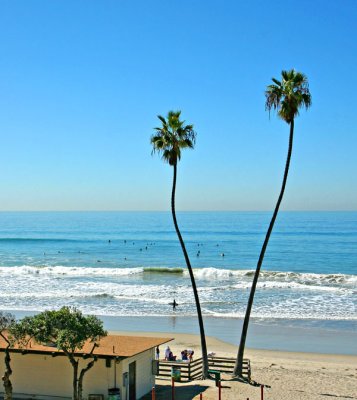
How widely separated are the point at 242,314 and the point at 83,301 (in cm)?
1445

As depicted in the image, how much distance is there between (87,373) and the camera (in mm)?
20031

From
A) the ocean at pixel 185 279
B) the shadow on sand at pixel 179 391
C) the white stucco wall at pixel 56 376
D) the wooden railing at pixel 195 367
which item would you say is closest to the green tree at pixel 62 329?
the white stucco wall at pixel 56 376

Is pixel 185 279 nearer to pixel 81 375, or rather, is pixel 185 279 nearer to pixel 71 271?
pixel 71 271

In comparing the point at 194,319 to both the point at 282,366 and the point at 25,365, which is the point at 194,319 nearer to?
the point at 282,366

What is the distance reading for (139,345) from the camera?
835 inches

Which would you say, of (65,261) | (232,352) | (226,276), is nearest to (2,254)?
(65,261)

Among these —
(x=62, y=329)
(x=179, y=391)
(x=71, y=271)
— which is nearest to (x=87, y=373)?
(x=62, y=329)

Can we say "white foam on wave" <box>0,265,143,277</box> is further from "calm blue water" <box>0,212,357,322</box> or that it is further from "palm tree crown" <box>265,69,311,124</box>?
"palm tree crown" <box>265,69,311,124</box>

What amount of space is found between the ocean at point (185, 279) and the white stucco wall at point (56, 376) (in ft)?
63.0

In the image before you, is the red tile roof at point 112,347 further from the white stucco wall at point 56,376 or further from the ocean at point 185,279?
the ocean at point 185,279

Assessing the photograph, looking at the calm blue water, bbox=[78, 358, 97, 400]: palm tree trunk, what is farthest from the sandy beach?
the calm blue water

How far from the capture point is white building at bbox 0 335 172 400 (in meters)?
19.8

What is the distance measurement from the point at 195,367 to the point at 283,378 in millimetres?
3964

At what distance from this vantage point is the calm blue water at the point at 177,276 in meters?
48.1
